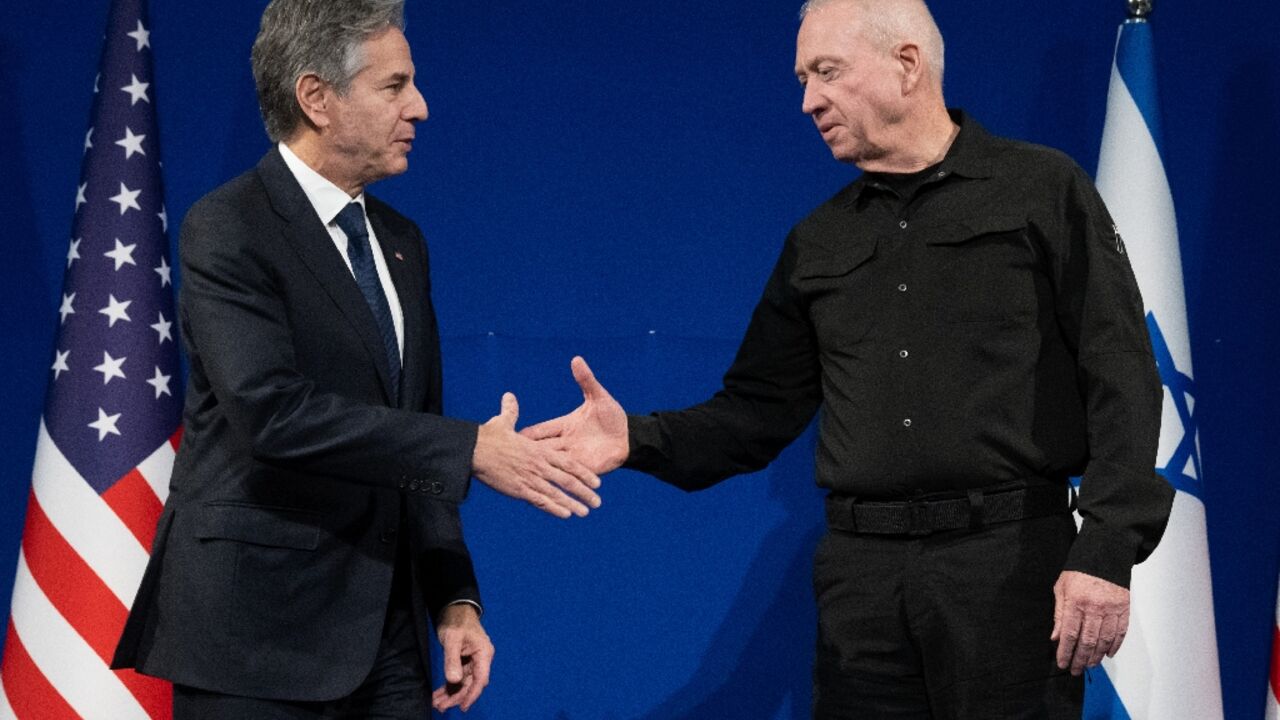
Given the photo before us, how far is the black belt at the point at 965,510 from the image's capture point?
2.33m

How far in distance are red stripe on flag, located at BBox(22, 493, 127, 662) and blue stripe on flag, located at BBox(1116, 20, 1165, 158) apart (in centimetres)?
247

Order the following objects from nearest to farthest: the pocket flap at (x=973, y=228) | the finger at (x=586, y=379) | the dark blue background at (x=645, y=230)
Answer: the pocket flap at (x=973, y=228), the finger at (x=586, y=379), the dark blue background at (x=645, y=230)

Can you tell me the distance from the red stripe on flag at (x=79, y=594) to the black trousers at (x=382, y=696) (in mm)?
1068

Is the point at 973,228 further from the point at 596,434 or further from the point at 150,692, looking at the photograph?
the point at 150,692

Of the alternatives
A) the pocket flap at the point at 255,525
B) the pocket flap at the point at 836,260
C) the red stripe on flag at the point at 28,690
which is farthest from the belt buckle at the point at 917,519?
the red stripe on flag at the point at 28,690

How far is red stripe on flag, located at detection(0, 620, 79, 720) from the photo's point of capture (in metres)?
3.11

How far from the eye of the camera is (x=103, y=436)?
3184 millimetres

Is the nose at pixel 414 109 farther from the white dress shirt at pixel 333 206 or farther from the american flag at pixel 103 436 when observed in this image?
the american flag at pixel 103 436

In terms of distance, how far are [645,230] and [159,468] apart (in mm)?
1246

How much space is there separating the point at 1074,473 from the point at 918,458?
27 centimetres

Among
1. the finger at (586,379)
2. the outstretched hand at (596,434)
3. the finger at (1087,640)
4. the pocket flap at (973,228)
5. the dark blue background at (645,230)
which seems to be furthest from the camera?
the dark blue background at (645,230)

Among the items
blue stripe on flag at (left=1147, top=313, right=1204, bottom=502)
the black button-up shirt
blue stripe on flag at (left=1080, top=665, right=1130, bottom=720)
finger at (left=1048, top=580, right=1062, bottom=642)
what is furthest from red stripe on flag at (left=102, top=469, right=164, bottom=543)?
blue stripe on flag at (left=1147, top=313, right=1204, bottom=502)

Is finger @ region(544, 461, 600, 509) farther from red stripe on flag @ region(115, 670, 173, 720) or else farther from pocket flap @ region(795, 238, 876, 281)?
red stripe on flag @ region(115, 670, 173, 720)

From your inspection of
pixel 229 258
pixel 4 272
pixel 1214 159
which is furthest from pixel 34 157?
pixel 1214 159
